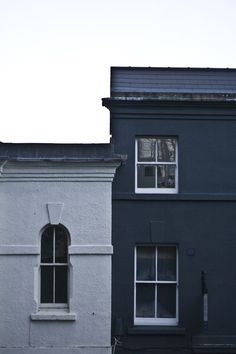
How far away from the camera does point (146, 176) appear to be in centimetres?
1500

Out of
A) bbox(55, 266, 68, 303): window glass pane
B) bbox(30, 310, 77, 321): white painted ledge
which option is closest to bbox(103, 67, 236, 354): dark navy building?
bbox(30, 310, 77, 321): white painted ledge

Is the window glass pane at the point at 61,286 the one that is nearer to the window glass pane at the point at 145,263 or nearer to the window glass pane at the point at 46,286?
the window glass pane at the point at 46,286

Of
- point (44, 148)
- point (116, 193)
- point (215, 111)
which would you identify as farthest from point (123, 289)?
point (215, 111)

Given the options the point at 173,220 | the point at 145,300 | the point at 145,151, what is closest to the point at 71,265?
the point at 145,300

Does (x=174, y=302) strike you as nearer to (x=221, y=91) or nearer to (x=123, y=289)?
(x=123, y=289)

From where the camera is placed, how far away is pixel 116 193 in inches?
579

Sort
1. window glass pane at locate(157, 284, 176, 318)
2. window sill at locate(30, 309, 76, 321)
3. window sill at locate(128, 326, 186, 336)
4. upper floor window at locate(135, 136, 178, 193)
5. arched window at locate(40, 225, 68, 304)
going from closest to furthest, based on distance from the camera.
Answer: window sill at locate(30, 309, 76, 321) → window sill at locate(128, 326, 186, 336) → arched window at locate(40, 225, 68, 304) → window glass pane at locate(157, 284, 176, 318) → upper floor window at locate(135, 136, 178, 193)

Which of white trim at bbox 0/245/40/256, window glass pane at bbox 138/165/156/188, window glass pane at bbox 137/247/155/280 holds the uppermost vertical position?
window glass pane at bbox 138/165/156/188

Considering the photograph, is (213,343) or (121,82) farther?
(121,82)

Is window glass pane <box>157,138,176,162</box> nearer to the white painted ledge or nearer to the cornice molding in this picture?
the cornice molding

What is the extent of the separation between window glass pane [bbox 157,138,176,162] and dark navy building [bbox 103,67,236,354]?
2 centimetres

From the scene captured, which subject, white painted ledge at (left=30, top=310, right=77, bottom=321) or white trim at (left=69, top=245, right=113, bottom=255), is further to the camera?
white trim at (left=69, top=245, right=113, bottom=255)

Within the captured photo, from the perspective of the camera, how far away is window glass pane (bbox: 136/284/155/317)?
48.2ft

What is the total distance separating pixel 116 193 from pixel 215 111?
118 inches
